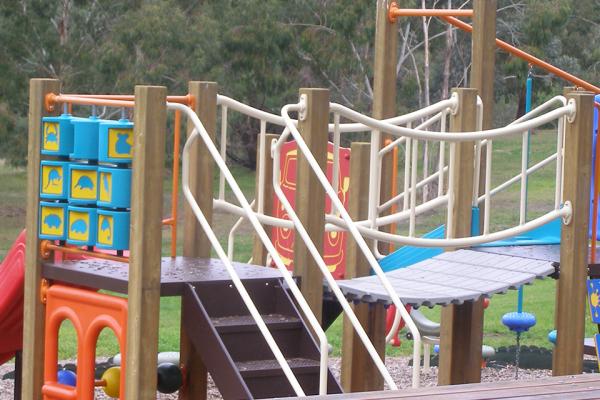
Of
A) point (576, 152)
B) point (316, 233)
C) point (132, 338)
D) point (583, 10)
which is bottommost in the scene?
point (132, 338)

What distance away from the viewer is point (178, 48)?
80.9 ft

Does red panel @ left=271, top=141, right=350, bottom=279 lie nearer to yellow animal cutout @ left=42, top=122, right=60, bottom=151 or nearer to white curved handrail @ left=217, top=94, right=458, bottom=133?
white curved handrail @ left=217, top=94, right=458, bottom=133

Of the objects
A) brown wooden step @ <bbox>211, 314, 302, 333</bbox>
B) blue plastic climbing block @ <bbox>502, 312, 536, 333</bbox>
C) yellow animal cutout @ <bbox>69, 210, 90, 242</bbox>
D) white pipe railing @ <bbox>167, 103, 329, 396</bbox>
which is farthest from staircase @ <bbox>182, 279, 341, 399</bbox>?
blue plastic climbing block @ <bbox>502, 312, 536, 333</bbox>

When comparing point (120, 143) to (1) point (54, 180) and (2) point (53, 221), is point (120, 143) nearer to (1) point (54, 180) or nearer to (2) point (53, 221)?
(1) point (54, 180)

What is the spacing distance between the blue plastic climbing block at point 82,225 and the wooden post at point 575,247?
2.53m

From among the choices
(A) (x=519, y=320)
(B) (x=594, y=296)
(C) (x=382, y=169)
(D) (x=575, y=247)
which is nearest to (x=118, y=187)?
(D) (x=575, y=247)

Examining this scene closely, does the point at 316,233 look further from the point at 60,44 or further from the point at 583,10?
the point at 583,10

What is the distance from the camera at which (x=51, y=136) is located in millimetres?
6340

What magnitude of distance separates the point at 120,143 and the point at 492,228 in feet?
58.7

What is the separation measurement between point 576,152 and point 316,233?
1.53 meters

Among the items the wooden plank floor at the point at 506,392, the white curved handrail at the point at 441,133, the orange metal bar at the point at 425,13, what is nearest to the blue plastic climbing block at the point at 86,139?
the white curved handrail at the point at 441,133

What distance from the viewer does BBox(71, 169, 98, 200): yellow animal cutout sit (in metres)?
6.14

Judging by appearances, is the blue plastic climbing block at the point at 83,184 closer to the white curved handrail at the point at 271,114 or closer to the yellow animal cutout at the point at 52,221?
the yellow animal cutout at the point at 52,221

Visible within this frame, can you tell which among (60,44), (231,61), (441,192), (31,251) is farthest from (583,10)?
(31,251)
